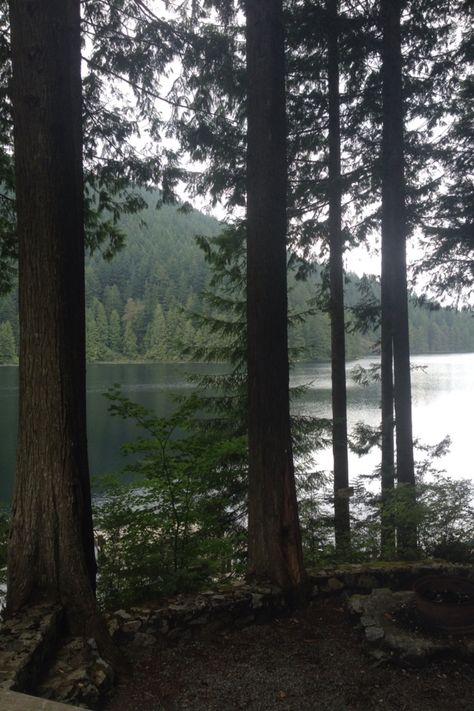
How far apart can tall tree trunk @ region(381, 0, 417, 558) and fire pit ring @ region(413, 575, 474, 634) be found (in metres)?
3.43

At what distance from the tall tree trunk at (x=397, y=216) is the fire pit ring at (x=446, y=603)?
3.43 metres

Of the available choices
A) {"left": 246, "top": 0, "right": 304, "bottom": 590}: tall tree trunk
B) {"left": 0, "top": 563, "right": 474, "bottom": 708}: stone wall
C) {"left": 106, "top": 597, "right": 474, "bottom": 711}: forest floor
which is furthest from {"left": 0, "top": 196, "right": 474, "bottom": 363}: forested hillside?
{"left": 106, "top": 597, "right": 474, "bottom": 711}: forest floor

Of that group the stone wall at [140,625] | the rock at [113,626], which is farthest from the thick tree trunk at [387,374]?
the rock at [113,626]

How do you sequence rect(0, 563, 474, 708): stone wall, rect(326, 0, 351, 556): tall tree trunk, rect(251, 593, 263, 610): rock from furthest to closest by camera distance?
rect(326, 0, 351, 556): tall tree trunk
rect(251, 593, 263, 610): rock
rect(0, 563, 474, 708): stone wall

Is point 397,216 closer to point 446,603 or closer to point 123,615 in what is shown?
point 446,603

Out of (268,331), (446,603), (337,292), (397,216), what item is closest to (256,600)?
(446,603)

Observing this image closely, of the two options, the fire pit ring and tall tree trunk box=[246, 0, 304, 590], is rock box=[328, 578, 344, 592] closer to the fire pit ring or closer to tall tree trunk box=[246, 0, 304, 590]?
tall tree trunk box=[246, 0, 304, 590]

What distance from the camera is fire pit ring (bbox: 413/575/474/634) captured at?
134 inches

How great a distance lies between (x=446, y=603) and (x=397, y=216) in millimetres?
5505

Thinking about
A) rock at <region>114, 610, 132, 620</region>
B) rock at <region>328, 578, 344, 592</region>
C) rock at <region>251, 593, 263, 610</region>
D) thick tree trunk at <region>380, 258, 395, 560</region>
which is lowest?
rock at <region>328, 578, 344, 592</region>

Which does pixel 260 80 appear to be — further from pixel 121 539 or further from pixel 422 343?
pixel 422 343

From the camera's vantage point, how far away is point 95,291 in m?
83.4

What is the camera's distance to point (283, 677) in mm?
3123

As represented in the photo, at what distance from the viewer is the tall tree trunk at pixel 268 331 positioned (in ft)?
12.9
